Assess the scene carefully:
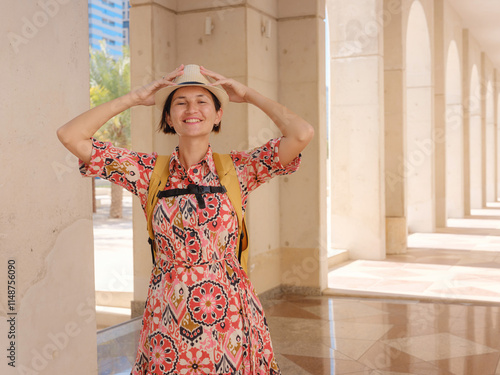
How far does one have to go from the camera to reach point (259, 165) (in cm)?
256

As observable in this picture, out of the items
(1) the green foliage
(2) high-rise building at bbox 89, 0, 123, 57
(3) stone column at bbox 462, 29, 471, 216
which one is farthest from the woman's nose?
(2) high-rise building at bbox 89, 0, 123, 57

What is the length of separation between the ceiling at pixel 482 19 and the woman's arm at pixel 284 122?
15.4 m

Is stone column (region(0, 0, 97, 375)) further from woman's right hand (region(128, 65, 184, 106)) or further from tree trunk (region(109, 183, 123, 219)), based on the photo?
tree trunk (region(109, 183, 123, 219))

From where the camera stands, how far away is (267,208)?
7473 millimetres

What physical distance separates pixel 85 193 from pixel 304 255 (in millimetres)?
4222

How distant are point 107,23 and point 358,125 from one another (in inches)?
4691

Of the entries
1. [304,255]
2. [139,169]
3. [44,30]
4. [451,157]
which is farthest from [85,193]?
[451,157]

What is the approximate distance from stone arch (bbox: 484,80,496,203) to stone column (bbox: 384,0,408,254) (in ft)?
52.4

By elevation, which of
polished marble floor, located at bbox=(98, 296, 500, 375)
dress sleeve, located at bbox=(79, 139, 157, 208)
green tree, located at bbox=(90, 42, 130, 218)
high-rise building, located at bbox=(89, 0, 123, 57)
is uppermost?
high-rise building, located at bbox=(89, 0, 123, 57)

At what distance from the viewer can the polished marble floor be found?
5.11 metres

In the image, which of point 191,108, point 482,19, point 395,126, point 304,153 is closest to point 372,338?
point 304,153

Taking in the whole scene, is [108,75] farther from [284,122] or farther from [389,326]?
[284,122]

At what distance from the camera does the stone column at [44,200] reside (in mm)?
3434

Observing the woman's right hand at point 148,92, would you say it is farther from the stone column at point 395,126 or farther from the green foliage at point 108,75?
the green foliage at point 108,75
